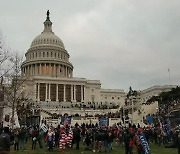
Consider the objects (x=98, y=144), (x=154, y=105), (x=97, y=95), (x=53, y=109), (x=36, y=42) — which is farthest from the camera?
(x=36, y=42)

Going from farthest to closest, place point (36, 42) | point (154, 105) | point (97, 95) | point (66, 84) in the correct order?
1. point (36, 42)
2. point (97, 95)
3. point (66, 84)
4. point (154, 105)

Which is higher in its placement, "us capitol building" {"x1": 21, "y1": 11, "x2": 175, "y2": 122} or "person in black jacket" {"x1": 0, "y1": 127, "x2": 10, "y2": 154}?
"us capitol building" {"x1": 21, "y1": 11, "x2": 175, "y2": 122}

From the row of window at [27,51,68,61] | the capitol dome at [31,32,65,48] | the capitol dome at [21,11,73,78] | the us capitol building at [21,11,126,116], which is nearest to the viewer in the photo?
the us capitol building at [21,11,126,116]

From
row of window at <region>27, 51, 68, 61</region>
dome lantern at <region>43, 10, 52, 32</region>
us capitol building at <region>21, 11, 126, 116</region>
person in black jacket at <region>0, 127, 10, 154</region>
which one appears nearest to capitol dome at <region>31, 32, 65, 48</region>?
us capitol building at <region>21, 11, 126, 116</region>

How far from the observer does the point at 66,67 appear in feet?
463

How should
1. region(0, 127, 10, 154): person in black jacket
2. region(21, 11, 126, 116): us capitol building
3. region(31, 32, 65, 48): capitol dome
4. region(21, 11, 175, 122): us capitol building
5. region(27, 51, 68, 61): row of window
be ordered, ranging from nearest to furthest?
region(0, 127, 10, 154): person in black jacket, region(21, 11, 175, 122): us capitol building, region(21, 11, 126, 116): us capitol building, region(27, 51, 68, 61): row of window, region(31, 32, 65, 48): capitol dome

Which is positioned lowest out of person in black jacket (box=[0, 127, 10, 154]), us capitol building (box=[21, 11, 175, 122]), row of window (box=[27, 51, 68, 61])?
person in black jacket (box=[0, 127, 10, 154])

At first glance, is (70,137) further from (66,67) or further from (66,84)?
(66,67)

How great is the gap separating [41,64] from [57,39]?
17.5 m

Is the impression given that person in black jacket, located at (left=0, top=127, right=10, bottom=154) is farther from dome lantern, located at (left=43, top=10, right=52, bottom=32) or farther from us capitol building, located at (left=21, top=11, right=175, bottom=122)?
dome lantern, located at (left=43, top=10, right=52, bottom=32)

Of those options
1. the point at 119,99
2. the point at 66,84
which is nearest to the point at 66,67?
the point at 66,84

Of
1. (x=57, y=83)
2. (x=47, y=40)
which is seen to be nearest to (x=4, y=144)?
(x=57, y=83)

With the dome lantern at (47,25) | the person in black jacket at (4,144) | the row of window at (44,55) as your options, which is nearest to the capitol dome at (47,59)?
the row of window at (44,55)

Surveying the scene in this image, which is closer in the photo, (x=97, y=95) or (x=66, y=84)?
(x=66, y=84)
